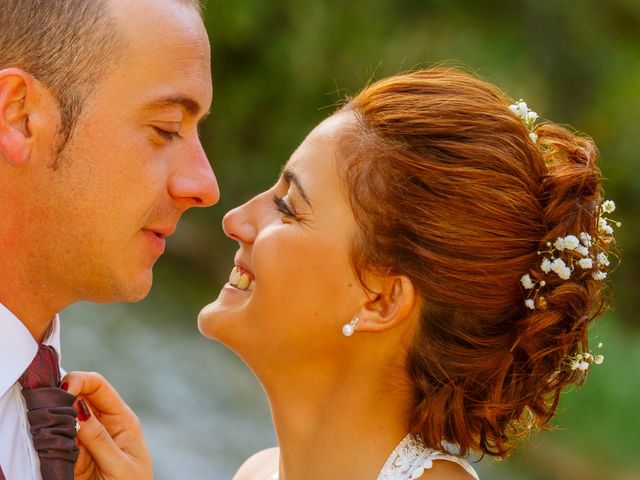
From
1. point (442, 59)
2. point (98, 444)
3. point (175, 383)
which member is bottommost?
point (175, 383)

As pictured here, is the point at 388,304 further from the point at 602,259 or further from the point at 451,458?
the point at 602,259

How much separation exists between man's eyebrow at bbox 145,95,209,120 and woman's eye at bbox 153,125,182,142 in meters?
0.07

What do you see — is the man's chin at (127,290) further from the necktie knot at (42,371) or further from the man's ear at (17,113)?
the man's ear at (17,113)

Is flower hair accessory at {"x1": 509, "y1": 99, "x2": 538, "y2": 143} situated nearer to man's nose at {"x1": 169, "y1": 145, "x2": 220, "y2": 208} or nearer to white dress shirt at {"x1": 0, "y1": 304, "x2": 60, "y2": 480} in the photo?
man's nose at {"x1": 169, "y1": 145, "x2": 220, "y2": 208}

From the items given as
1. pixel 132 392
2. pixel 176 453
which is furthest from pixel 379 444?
pixel 132 392

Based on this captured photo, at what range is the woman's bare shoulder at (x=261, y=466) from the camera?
146 inches

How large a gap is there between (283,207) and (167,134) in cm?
44

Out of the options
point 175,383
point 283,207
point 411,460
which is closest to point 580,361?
point 411,460

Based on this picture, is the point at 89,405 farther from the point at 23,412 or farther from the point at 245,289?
the point at 245,289

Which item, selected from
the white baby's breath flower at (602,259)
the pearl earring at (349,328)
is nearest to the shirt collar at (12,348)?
the pearl earring at (349,328)

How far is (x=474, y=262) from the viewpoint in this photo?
3043mm

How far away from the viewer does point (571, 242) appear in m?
3.04

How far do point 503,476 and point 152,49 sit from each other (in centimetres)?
707

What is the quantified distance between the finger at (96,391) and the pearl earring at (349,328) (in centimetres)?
71
